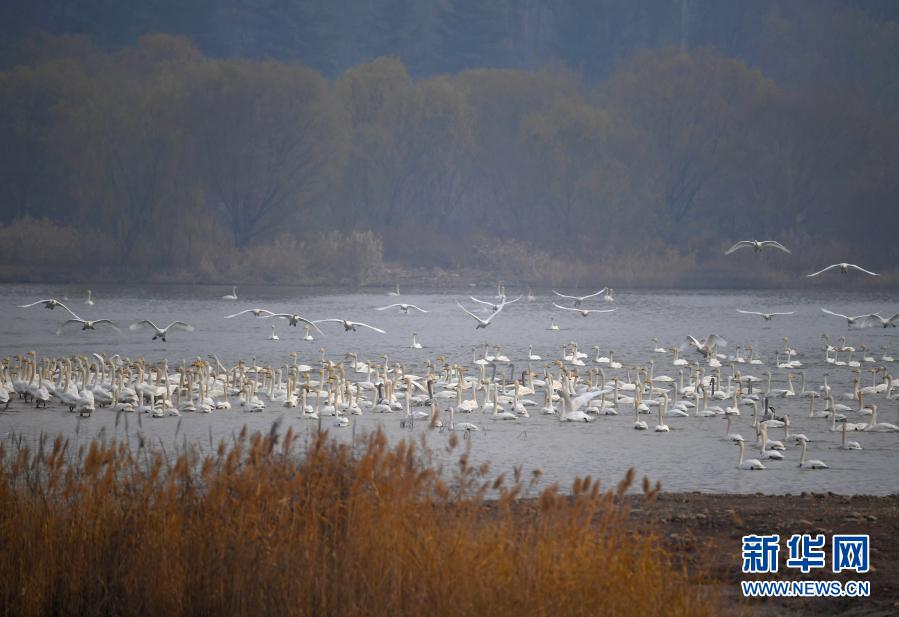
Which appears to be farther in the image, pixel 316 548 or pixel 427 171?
pixel 427 171

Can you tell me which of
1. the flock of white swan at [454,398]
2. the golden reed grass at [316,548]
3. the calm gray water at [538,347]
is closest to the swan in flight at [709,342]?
the flock of white swan at [454,398]

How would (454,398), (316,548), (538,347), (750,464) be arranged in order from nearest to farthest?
(316,548)
(750,464)
(454,398)
(538,347)

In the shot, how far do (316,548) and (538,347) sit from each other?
30062 mm

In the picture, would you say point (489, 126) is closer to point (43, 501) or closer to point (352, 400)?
point (352, 400)

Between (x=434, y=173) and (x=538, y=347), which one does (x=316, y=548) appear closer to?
(x=538, y=347)

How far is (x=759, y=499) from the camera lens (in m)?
12.7

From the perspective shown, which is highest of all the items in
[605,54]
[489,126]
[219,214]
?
[605,54]

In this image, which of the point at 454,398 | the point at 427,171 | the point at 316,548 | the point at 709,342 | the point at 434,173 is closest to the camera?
the point at 316,548

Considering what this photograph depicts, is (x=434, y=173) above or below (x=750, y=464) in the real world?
above

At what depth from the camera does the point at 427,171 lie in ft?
249

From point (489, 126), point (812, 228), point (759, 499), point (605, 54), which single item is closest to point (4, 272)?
point (489, 126)

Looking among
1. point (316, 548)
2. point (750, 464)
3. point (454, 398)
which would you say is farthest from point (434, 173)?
point (316, 548)

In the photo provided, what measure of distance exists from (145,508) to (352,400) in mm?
11704

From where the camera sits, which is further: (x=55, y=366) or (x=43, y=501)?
(x=55, y=366)
